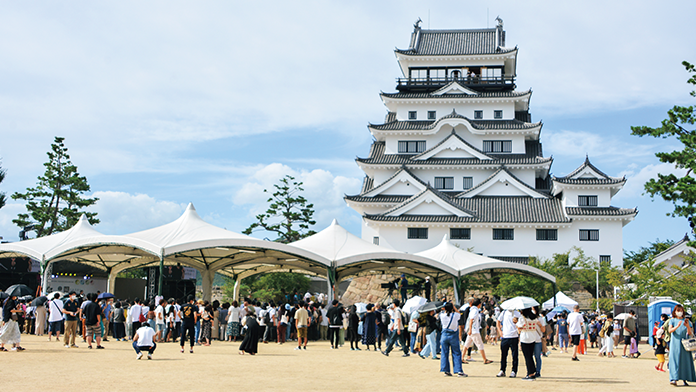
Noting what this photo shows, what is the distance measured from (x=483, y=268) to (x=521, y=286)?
10.0m

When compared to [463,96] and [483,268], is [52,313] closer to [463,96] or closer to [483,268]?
[483,268]

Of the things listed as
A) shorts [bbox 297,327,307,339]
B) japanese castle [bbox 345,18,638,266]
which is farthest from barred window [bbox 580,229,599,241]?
shorts [bbox 297,327,307,339]

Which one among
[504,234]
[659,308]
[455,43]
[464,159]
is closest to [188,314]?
[659,308]

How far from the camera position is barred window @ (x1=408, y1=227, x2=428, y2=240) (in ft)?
149

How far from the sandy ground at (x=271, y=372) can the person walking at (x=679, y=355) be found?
15.6 inches

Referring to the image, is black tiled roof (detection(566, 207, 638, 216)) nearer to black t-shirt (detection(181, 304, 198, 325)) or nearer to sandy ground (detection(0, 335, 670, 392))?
sandy ground (detection(0, 335, 670, 392))

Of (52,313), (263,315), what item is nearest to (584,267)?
(263,315)

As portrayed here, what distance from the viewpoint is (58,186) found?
4466cm

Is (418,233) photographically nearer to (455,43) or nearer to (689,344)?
(455,43)

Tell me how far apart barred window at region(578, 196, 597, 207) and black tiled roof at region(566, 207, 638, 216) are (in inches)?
19.5

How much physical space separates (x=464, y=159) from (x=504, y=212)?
5.98m

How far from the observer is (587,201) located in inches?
1769

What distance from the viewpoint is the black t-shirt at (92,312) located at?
1620 cm

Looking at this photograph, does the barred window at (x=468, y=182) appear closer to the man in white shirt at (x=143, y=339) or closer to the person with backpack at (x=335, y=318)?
the person with backpack at (x=335, y=318)
